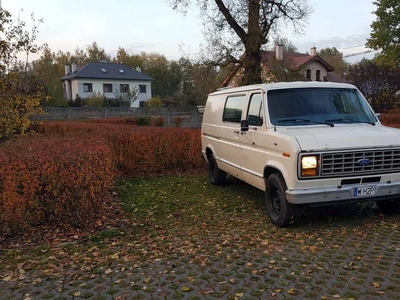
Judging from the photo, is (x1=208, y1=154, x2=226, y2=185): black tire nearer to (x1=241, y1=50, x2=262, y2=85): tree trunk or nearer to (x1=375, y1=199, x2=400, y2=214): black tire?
(x1=375, y1=199, x2=400, y2=214): black tire

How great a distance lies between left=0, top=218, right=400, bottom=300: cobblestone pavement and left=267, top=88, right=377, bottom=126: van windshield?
2.13 metres

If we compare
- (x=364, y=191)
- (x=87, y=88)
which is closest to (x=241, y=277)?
(x=364, y=191)

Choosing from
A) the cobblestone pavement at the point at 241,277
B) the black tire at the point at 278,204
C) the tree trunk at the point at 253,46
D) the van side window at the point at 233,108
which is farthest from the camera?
the tree trunk at the point at 253,46

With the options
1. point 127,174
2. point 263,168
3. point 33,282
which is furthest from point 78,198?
point 127,174

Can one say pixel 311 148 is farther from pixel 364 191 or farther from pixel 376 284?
pixel 376 284

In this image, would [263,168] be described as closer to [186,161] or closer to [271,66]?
[186,161]

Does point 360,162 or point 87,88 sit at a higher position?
point 87,88

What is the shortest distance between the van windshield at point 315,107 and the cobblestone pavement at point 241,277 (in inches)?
83.7

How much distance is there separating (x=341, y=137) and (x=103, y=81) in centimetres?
7231

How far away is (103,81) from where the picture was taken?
73750mm

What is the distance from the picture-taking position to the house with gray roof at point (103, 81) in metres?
71.8


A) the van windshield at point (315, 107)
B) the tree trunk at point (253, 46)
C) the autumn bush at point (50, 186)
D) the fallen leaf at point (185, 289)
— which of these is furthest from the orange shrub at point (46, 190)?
the tree trunk at point (253, 46)

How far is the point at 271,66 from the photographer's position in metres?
29.6

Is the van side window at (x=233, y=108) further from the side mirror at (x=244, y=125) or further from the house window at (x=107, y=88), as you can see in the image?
the house window at (x=107, y=88)
